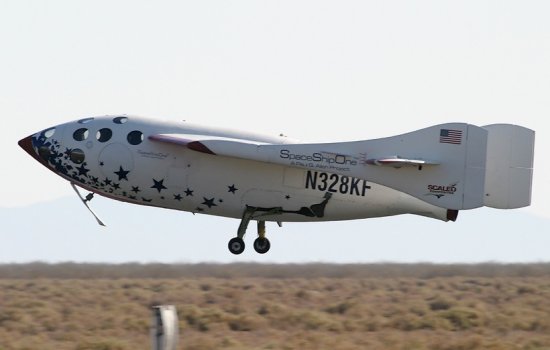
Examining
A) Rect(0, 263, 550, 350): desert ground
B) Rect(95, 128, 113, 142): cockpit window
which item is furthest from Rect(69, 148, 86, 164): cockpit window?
Rect(0, 263, 550, 350): desert ground

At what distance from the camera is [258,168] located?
3812 centimetres

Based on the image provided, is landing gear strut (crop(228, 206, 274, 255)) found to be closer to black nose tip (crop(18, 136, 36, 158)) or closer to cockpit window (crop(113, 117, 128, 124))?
cockpit window (crop(113, 117, 128, 124))

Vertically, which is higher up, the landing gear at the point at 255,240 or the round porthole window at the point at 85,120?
the round porthole window at the point at 85,120

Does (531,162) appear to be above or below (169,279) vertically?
above

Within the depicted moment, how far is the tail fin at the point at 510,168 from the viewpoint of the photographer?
3678 centimetres

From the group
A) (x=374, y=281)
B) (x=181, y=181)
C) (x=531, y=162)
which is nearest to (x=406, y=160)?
(x=531, y=162)

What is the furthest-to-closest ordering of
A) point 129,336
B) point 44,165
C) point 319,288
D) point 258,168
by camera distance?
1. point 319,288
2. point 44,165
3. point 258,168
4. point 129,336

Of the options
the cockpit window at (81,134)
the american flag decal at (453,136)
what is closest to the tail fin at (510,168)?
the american flag decal at (453,136)

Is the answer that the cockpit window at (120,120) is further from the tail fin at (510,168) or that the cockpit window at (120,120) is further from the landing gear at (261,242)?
the tail fin at (510,168)

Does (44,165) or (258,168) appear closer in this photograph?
(258,168)

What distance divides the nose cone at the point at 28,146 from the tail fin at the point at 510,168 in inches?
572

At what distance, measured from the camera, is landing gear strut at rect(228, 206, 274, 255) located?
38.8m

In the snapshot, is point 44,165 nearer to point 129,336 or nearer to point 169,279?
point 169,279

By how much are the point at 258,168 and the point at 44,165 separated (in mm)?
7523
